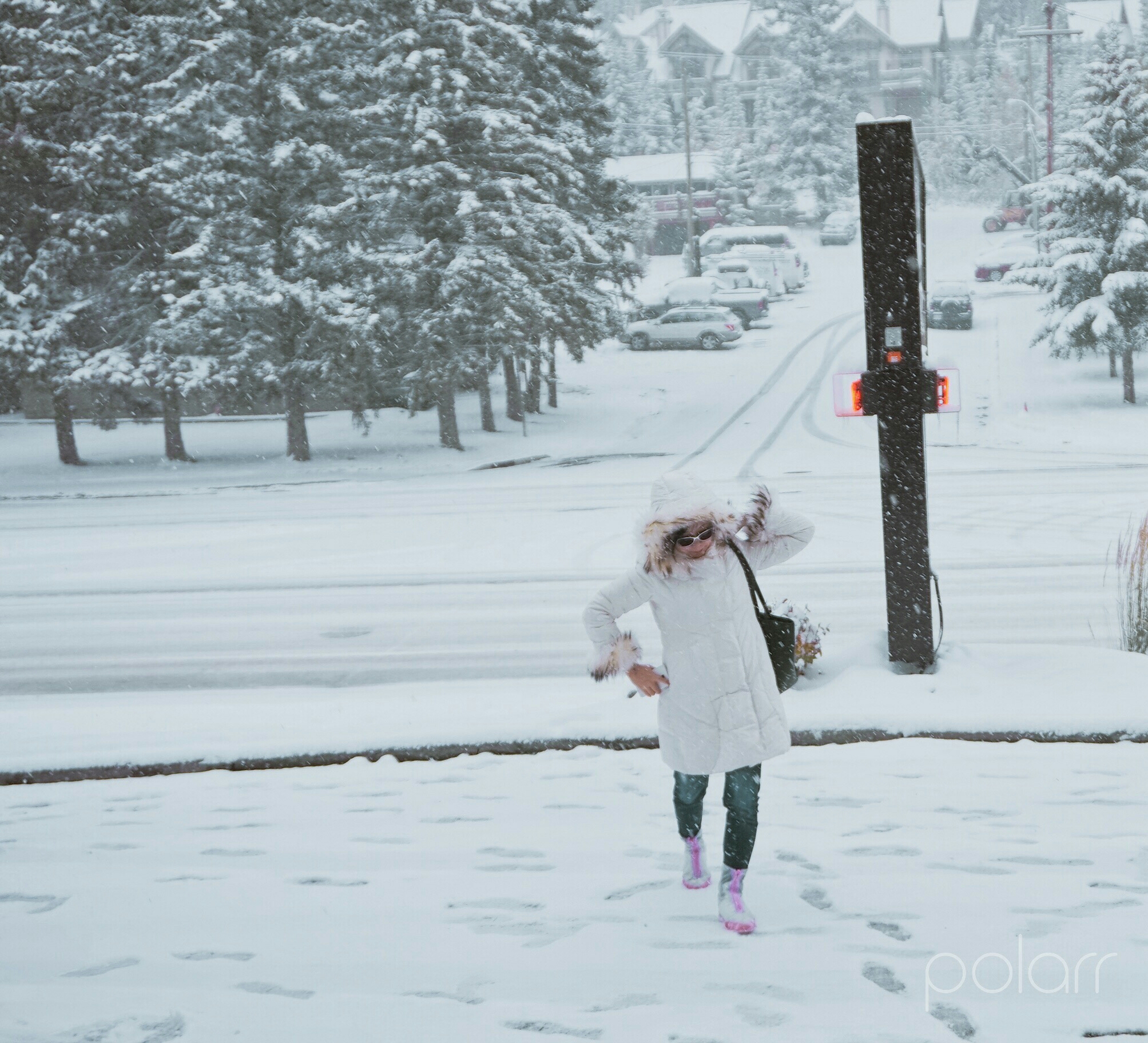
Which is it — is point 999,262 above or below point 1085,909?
above

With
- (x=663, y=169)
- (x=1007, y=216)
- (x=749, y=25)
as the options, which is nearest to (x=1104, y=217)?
(x=1007, y=216)

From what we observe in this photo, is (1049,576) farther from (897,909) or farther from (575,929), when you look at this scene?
(575,929)

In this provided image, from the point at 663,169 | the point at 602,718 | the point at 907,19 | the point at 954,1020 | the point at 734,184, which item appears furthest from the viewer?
the point at 907,19

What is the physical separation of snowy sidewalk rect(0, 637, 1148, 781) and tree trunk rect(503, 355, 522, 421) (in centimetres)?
2364

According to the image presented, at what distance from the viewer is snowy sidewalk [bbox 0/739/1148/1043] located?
11.5 ft

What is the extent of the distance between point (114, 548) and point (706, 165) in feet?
212

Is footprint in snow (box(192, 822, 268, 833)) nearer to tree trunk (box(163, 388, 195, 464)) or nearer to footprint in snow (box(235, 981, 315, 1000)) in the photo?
footprint in snow (box(235, 981, 315, 1000))

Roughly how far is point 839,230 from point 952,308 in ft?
100

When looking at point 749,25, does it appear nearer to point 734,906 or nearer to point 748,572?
point 748,572

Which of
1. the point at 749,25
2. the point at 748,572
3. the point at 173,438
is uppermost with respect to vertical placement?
the point at 749,25

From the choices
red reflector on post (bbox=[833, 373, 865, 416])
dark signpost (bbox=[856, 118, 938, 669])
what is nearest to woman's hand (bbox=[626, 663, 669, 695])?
dark signpost (bbox=[856, 118, 938, 669])

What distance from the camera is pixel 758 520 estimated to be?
411cm

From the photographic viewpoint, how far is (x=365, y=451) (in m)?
27.8

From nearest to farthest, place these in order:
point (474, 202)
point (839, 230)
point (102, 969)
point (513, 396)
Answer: point (102, 969), point (474, 202), point (513, 396), point (839, 230)
